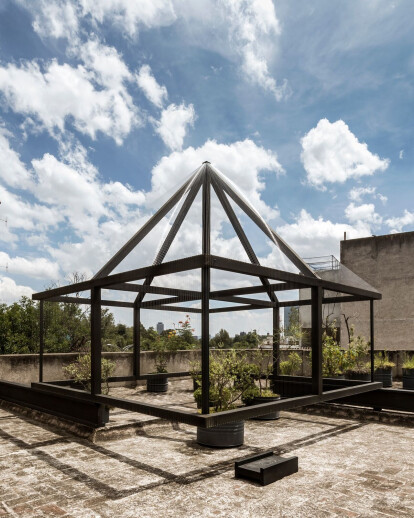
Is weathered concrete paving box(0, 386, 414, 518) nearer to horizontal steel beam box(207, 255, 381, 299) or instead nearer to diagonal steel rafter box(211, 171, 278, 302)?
horizontal steel beam box(207, 255, 381, 299)

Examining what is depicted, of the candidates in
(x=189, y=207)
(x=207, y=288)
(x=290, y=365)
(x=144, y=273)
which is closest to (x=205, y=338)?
(x=207, y=288)

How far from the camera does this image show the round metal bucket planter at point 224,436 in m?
6.12

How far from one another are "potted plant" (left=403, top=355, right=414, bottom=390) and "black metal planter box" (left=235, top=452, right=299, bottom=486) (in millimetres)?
6989

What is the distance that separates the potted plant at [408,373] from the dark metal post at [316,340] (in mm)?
5516

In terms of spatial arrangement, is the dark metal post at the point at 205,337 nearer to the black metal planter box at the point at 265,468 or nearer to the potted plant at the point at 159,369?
the black metal planter box at the point at 265,468

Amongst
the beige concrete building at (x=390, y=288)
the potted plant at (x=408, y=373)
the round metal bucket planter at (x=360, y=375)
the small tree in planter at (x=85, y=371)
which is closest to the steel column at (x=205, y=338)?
the small tree in planter at (x=85, y=371)

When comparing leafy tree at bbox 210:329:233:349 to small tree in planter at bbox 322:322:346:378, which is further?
small tree in planter at bbox 322:322:346:378

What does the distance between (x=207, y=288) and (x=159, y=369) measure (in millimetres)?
7567

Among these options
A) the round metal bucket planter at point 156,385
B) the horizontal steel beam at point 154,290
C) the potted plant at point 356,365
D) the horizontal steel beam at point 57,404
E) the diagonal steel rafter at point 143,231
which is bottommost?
the round metal bucket planter at point 156,385

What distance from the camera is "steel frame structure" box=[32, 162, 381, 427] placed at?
4945 mm

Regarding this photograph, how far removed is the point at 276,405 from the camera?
5.80m

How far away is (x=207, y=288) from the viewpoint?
15.9 ft

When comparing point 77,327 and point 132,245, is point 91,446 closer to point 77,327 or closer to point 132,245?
point 132,245

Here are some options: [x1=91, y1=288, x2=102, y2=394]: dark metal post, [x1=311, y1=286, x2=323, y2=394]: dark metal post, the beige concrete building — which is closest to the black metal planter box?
[x1=311, y1=286, x2=323, y2=394]: dark metal post
